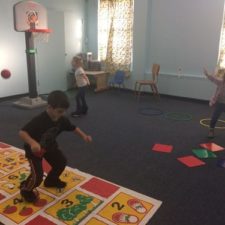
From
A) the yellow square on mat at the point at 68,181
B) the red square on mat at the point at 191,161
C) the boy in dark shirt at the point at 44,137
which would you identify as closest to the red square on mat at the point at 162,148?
the red square on mat at the point at 191,161

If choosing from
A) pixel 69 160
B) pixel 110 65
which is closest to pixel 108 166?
pixel 69 160

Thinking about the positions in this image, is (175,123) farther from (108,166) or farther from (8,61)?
(8,61)

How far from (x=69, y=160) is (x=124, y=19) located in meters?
4.49

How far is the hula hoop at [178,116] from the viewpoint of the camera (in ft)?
14.7

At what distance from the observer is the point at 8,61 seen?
17.9 ft

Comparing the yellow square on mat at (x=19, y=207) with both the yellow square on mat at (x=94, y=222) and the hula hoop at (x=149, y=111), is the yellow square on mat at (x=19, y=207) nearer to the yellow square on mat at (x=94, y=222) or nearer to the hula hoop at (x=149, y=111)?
the yellow square on mat at (x=94, y=222)

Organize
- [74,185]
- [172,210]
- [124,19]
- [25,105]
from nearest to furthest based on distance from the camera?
[172,210]
[74,185]
[25,105]
[124,19]

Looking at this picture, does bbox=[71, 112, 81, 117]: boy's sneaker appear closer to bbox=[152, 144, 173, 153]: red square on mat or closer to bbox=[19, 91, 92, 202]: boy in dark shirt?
bbox=[152, 144, 173, 153]: red square on mat

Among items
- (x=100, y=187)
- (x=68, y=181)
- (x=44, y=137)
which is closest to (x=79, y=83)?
(x=68, y=181)

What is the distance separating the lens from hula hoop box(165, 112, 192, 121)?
4469 millimetres

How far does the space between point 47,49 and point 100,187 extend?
4.58 metres

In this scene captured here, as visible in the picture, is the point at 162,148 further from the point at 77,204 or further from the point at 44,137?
the point at 44,137

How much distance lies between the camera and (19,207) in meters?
1.98

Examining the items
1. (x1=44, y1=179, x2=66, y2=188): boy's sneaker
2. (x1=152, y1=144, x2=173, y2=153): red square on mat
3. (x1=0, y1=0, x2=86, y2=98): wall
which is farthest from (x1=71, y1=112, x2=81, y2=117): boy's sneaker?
(x1=44, y1=179, x2=66, y2=188): boy's sneaker
